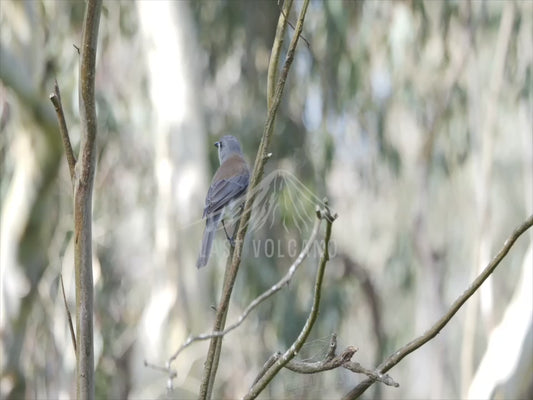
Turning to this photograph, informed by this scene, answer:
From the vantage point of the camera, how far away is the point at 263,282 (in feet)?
22.1

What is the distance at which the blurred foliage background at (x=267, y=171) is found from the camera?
4.39m

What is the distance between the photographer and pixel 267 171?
5309 millimetres

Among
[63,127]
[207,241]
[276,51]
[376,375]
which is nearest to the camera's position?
[376,375]

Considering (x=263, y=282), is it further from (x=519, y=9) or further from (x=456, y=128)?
(x=519, y=9)

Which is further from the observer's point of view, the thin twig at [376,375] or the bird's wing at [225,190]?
the bird's wing at [225,190]

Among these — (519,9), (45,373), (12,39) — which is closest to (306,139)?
(519,9)

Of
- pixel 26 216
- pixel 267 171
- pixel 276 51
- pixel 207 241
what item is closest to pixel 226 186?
pixel 207 241

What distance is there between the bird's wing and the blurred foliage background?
2.04 m

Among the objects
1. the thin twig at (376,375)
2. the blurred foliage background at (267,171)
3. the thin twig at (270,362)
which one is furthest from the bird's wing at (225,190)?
the blurred foliage background at (267,171)

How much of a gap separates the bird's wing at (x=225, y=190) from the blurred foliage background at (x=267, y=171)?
80.5 inches

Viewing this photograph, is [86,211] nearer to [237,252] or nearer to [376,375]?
[237,252]

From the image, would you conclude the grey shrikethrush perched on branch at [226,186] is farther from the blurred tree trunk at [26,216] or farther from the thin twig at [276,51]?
the blurred tree trunk at [26,216]

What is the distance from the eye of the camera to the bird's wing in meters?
2.32

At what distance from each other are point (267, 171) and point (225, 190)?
297cm
